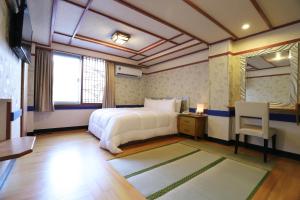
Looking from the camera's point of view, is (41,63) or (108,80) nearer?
(41,63)

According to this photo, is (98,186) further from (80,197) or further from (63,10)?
(63,10)

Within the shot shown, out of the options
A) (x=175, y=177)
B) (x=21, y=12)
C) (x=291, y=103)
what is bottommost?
(x=175, y=177)

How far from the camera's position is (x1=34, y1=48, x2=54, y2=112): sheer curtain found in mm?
3849

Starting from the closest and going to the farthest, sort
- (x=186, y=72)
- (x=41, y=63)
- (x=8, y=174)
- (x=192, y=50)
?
1. (x=8, y=174)
2. (x=41, y=63)
3. (x=192, y=50)
4. (x=186, y=72)

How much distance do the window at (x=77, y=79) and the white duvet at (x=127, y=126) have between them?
1.07 m

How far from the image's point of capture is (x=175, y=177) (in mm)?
1925

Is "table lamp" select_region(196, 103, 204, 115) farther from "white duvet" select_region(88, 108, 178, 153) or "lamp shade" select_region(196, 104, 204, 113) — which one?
"white duvet" select_region(88, 108, 178, 153)

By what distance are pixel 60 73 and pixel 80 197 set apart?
3.80 metres

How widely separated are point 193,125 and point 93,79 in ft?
11.1

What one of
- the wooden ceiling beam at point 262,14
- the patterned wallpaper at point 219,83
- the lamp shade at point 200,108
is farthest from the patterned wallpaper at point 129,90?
the wooden ceiling beam at point 262,14

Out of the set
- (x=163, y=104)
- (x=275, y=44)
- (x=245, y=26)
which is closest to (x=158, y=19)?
(x=245, y=26)

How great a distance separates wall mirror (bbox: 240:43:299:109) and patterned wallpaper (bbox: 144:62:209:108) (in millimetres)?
969

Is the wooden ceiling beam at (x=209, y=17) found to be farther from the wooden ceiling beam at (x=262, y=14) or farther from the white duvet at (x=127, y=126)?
the white duvet at (x=127, y=126)

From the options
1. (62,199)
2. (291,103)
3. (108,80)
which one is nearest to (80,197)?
(62,199)
